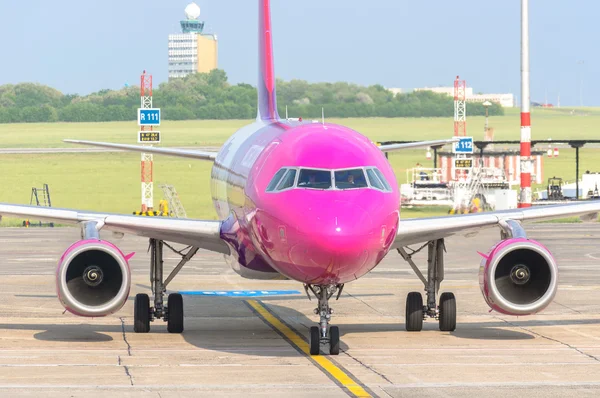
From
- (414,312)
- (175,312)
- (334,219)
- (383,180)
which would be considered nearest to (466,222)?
(414,312)

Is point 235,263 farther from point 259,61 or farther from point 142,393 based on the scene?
point 259,61

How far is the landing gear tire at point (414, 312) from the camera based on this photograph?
21562 millimetres

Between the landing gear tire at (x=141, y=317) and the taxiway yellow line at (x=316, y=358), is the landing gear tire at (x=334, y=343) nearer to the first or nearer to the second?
the taxiway yellow line at (x=316, y=358)

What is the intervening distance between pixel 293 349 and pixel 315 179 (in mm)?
3292

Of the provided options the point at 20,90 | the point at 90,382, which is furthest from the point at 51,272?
the point at 20,90

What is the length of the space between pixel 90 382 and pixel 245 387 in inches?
80.6

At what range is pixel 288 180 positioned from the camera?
57.7 feet

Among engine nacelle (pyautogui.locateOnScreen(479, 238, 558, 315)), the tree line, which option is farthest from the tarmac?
the tree line

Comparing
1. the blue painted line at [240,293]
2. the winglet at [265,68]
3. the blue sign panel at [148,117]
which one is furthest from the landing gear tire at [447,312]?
the blue sign panel at [148,117]

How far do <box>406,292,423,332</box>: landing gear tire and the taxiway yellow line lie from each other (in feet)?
6.56

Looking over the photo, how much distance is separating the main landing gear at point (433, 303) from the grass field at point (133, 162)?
42.2 metres

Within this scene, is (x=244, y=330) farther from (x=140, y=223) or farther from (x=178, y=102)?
(x=178, y=102)

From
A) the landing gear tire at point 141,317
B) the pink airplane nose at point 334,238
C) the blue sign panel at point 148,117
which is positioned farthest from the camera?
the blue sign panel at point 148,117

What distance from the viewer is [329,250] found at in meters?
16.6
